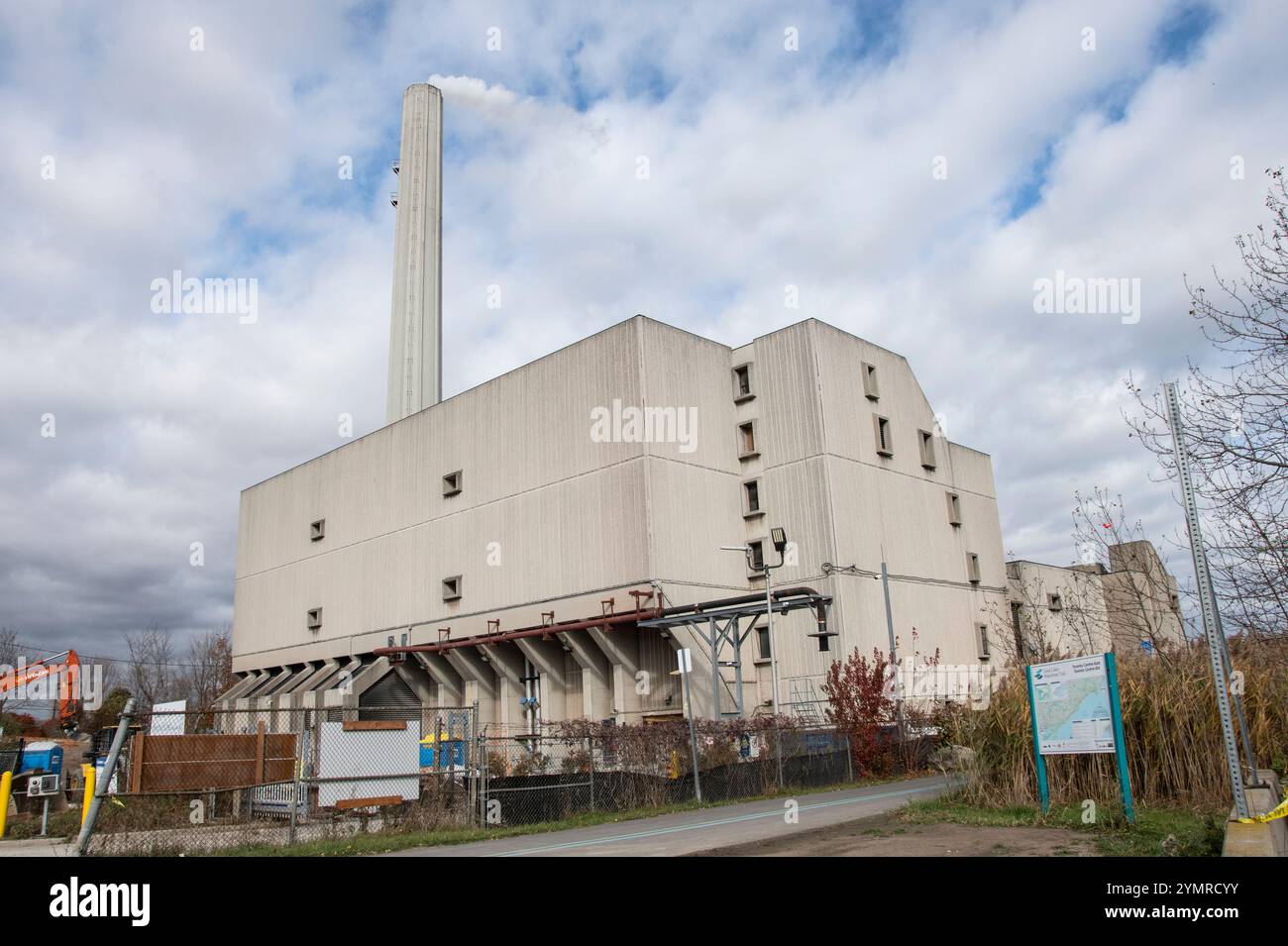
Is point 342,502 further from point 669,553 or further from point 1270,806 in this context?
point 1270,806

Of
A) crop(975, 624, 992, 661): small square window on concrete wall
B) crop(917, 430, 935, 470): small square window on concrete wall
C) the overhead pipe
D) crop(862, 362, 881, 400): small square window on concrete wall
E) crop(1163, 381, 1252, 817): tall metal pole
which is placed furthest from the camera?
crop(917, 430, 935, 470): small square window on concrete wall

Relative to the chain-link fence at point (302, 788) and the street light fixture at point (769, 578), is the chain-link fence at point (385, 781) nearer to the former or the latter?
the chain-link fence at point (302, 788)

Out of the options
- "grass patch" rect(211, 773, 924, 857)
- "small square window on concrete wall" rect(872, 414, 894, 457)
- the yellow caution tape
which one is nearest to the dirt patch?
the yellow caution tape

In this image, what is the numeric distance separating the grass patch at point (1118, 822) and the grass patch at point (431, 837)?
→ 20.7ft

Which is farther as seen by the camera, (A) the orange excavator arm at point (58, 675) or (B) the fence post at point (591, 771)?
(A) the orange excavator arm at point (58, 675)

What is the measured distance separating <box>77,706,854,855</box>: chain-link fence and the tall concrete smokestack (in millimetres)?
35924

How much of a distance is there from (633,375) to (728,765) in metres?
18.4

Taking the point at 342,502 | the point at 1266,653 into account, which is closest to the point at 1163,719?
the point at 1266,653

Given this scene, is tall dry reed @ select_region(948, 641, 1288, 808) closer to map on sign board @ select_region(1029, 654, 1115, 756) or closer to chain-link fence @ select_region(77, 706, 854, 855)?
map on sign board @ select_region(1029, 654, 1115, 756)

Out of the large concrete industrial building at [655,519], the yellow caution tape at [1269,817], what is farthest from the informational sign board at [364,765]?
the large concrete industrial building at [655,519]

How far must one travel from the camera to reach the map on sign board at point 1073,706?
12.0m

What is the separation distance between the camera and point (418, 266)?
57875 millimetres

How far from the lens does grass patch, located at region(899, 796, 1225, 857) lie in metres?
9.28
